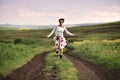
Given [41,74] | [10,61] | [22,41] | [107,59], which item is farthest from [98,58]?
[22,41]

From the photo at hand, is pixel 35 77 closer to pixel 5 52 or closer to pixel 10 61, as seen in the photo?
pixel 10 61

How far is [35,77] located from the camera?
15.9 m

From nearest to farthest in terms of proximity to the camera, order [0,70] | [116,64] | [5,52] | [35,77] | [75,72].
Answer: [35,77], [75,72], [0,70], [116,64], [5,52]

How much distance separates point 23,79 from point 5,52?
32.6ft

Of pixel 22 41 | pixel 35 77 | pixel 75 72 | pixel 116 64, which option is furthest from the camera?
pixel 22 41

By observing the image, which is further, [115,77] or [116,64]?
[116,64]

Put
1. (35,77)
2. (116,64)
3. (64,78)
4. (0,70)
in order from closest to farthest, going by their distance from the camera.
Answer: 1. (64,78)
2. (35,77)
3. (0,70)
4. (116,64)

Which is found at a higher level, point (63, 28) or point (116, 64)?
point (63, 28)

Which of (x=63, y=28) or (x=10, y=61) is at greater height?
(x=63, y=28)

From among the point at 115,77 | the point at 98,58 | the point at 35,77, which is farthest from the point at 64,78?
the point at 98,58

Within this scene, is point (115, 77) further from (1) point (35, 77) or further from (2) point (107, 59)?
(2) point (107, 59)

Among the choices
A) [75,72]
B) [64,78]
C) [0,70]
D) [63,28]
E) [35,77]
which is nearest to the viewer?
[64,78]

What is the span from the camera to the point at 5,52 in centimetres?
2514

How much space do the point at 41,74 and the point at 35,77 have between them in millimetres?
978
